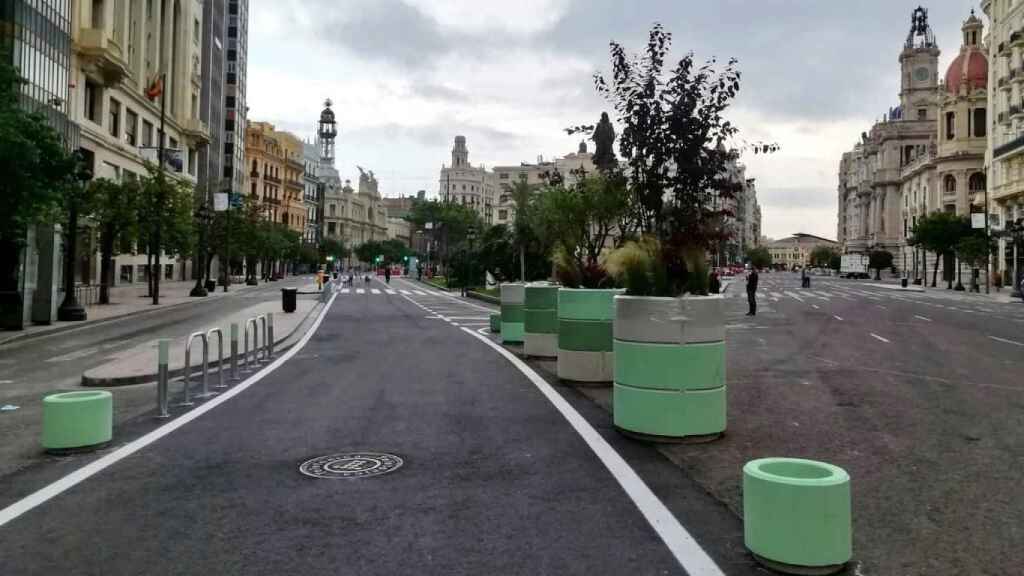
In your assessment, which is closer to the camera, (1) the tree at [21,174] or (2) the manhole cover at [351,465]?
(2) the manhole cover at [351,465]

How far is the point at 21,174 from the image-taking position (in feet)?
52.0

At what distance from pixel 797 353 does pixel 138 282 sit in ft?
175

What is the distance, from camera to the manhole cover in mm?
5889

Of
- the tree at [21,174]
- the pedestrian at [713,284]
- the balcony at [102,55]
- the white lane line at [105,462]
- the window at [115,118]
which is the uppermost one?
the balcony at [102,55]

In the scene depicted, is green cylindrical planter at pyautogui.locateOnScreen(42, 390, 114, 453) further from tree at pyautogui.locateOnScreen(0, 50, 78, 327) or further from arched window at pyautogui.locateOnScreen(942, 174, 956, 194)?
arched window at pyautogui.locateOnScreen(942, 174, 956, 194)

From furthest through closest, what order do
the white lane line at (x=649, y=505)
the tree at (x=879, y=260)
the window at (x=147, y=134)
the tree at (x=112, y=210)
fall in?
the tree at (x=879, y=260), the window at (x=147, y=134), the tree at (x=112, y=210), the white lane line at (x=649, y=505)

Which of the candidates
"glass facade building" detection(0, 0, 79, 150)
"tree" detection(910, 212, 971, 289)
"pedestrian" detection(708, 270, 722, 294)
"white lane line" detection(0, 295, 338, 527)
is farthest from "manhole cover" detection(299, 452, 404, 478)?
"tree" detection(910, 212, 971, 289)

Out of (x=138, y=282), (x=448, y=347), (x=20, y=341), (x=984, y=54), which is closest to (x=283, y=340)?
(x=448, y=347)

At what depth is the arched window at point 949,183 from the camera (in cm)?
8631

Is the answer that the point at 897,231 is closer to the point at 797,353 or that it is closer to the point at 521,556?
the point at 797,353

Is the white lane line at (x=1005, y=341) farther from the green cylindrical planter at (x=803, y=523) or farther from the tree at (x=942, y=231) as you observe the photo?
the tree at (x=942, y=231)

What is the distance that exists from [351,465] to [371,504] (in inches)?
45.2

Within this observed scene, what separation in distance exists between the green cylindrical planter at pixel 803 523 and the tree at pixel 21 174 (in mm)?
17038

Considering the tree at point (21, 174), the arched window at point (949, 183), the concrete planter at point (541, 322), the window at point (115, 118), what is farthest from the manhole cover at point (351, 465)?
the arched window at point (949, 183)
